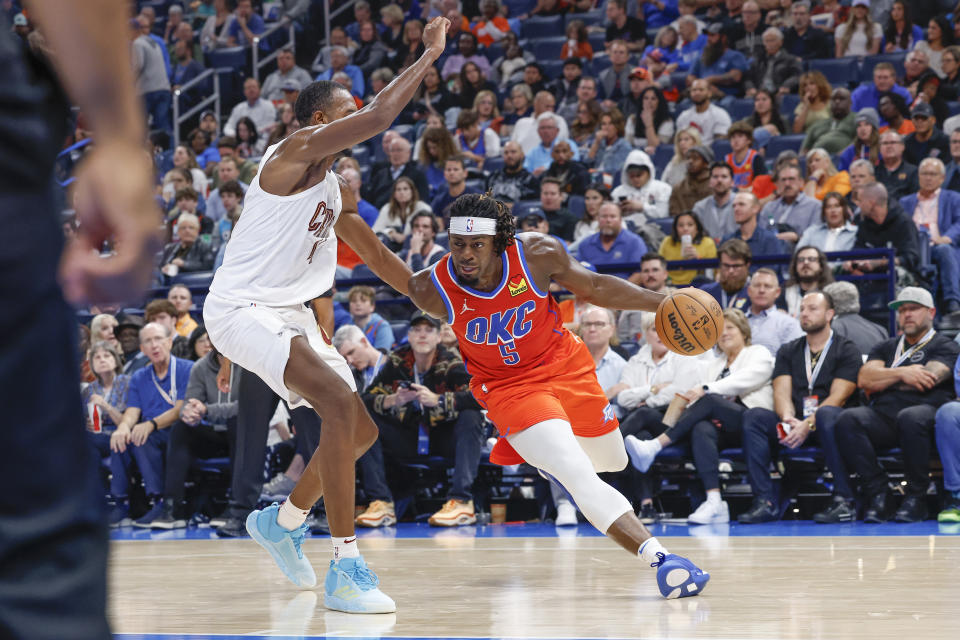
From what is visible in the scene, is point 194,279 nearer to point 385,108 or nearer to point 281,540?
point 281,540

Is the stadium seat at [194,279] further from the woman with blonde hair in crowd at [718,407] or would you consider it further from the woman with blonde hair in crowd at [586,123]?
the woman with blonde hair in crowd at [718,407]

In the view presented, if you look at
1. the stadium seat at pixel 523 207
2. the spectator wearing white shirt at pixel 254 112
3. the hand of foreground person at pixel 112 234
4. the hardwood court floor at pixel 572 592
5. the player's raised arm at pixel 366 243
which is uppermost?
the spectator wearing white shirt at pixel 254 112

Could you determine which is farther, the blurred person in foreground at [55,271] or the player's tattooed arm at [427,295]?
the player's tattooed arm at [427,295]

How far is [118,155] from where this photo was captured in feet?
3.92

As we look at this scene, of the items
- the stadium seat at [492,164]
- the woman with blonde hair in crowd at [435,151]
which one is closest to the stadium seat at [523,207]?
the stadium seat at [492,164]

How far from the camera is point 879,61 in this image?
12289mm

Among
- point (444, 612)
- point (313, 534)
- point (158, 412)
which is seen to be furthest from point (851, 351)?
point (158, 412)

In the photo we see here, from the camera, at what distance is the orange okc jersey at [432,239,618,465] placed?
204 inches

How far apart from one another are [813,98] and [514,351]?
742 cm

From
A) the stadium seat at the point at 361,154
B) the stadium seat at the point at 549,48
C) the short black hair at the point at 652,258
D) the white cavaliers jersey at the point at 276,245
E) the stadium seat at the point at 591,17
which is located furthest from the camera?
the stadium seat at the point at 591,17

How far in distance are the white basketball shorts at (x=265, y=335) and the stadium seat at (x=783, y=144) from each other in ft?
26.0

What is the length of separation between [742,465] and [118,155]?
26.2 feet

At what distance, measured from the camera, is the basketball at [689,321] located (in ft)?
16.1

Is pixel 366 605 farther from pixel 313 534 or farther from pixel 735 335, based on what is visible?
pixel 735 335
